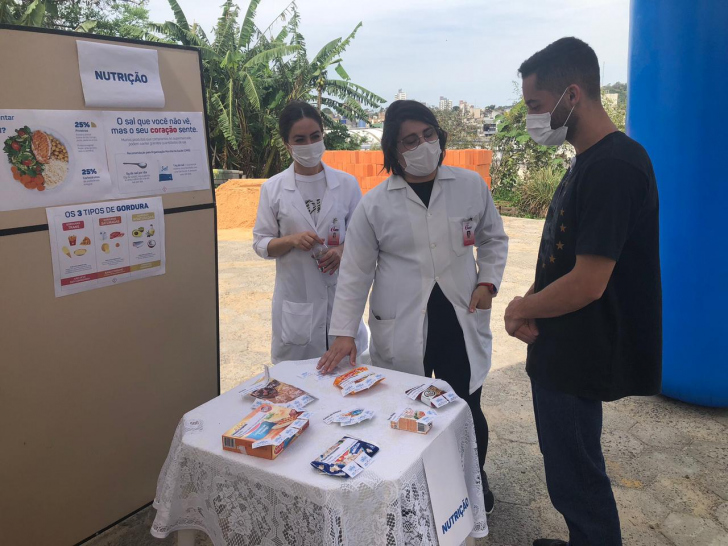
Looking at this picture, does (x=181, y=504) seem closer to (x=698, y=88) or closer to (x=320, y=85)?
(x=698, y=88)

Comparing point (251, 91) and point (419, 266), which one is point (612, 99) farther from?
point (419, 266)

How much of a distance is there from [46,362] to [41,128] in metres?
0.87

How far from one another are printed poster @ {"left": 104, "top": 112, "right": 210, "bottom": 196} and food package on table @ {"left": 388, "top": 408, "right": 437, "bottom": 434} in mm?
1465

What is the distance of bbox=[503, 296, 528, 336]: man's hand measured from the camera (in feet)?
6.07

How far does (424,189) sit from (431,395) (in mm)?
886

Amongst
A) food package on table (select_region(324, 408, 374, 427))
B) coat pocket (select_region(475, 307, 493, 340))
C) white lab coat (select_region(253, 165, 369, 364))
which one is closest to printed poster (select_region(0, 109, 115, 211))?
white lab coat (select_region(253, 165, 369, 364))

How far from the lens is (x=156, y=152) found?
2391 mm

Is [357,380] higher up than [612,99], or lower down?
lower down

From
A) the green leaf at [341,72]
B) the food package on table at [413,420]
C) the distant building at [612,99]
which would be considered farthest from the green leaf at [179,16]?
the food package on table at [413,420]

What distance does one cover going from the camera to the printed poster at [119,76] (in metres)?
2.13

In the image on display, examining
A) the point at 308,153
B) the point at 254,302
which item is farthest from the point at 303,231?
the point at 254,302

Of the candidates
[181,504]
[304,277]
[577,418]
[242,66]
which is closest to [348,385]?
[181,504]

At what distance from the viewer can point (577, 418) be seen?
1.83m

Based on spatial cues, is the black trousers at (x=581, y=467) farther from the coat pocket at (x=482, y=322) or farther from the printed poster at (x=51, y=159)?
the printed poster at (x=51, y=159)
